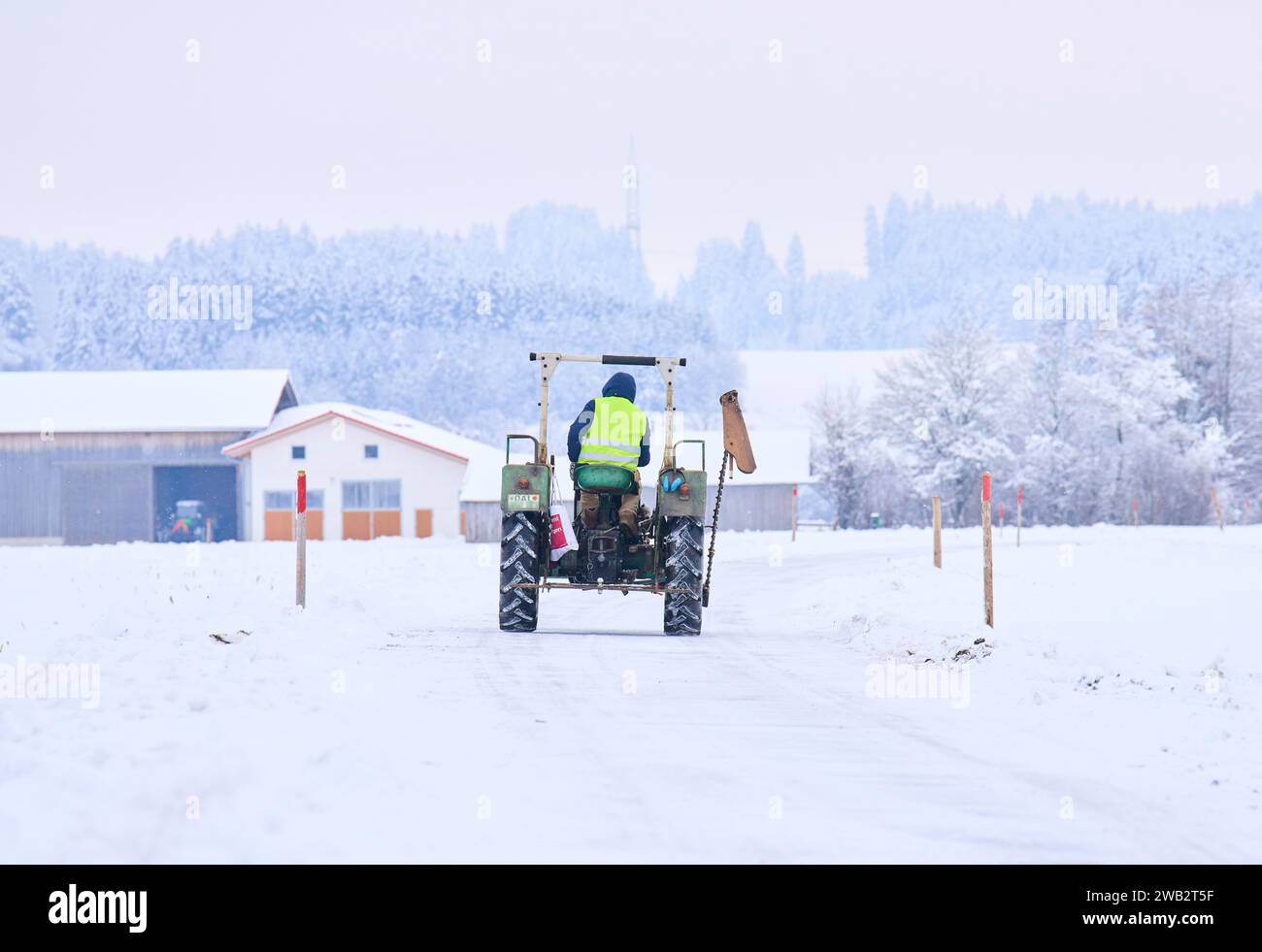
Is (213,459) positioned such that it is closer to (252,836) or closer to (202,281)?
(252,836)

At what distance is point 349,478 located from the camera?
54.5m

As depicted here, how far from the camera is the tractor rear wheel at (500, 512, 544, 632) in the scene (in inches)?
526

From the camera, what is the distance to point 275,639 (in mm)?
10734

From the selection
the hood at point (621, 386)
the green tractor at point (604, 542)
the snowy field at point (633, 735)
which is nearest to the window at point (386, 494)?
the snowy field at point (633, 735)

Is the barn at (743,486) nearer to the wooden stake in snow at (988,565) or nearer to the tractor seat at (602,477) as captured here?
the tractor seat at (602,477)

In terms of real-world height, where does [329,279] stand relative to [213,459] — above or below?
above

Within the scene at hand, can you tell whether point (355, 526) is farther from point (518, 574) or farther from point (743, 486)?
point (518, 574)

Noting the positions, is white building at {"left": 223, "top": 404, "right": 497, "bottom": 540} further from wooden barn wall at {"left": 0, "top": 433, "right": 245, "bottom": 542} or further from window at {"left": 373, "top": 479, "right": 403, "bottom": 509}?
wooden barn wall at {"left": 0, "top": 433, "right": 245, "bottom": 542}

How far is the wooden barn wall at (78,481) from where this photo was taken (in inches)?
2176

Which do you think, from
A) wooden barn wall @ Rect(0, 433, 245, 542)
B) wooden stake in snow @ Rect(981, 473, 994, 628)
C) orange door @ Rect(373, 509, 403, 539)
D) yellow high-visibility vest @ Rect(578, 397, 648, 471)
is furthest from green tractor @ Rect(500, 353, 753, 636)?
wooden barn wall @ Rect(0, 433, 245, 542)

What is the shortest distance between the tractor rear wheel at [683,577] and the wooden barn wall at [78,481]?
45.6m

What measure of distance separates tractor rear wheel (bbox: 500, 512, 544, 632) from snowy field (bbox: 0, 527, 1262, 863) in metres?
0.33
